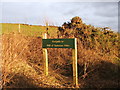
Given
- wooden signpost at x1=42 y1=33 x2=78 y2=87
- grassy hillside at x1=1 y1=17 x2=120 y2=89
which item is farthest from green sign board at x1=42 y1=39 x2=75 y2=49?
grassy hillside at x1=1 y1=17 x2=120 y2=89

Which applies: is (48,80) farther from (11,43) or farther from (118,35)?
(118,35)

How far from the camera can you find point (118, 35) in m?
7.85

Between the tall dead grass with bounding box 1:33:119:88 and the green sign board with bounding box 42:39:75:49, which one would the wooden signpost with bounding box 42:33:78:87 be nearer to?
the green sign board with bounding box 42:39:75:49

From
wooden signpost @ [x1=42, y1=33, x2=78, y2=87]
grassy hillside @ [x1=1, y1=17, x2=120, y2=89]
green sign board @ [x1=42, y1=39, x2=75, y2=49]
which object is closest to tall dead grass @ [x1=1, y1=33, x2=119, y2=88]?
grassy hillside @ [x1=1, y1=17, x2=120, y2=89]

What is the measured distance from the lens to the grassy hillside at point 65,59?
535 cm

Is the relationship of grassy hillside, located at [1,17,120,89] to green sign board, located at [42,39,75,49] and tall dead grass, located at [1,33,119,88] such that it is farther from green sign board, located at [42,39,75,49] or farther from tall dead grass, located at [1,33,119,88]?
green sign board, located at [42,39,75,49]

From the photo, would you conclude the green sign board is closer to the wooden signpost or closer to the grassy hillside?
the wooden signpost

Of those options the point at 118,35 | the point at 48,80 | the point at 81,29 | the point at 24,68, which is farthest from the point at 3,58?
the point at 118,35

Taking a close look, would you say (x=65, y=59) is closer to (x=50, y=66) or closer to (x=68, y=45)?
A: (x=50, y=66)

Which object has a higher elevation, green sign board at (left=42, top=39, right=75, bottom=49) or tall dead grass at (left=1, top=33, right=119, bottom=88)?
green sign board at (left=42, top=39, right=75, bottom=49)

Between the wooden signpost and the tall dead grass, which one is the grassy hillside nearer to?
the tall dead grass

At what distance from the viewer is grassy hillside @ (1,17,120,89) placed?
535 cm

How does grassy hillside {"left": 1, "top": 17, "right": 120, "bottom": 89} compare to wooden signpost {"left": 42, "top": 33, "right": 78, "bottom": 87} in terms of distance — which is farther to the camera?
grassy hillside {"left": 1, "top": 17, "right": 120, "bottom": 89}

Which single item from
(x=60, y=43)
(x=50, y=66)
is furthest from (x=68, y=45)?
(x=50, y=66)
